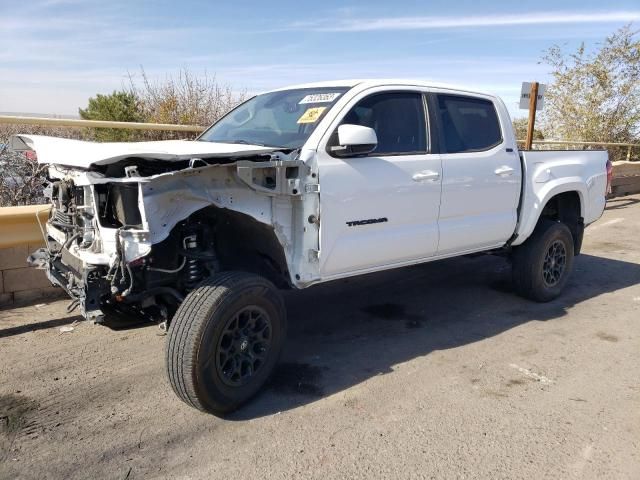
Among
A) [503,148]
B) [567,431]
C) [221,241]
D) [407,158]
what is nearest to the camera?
[567,431]

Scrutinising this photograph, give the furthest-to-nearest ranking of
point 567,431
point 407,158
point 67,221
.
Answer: point 407,158 → point 67,221 → point 567,431

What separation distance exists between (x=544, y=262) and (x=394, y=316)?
1713mm

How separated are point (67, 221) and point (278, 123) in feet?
5.63

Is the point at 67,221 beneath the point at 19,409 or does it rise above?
above

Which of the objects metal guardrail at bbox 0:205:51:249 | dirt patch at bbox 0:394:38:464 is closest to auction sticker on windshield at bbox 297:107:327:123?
metal guardrail at bbox 0:205:51:249

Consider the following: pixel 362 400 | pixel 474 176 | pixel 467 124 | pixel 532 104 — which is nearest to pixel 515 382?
pixel 362 400

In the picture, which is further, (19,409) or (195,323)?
(19,409)

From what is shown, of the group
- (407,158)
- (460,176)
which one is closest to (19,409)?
(407,158)

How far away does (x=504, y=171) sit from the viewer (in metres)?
5.05

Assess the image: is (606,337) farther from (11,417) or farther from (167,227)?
(11,417)

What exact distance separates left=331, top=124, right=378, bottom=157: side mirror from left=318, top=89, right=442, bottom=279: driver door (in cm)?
6

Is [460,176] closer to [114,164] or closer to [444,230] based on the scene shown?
[444,230]

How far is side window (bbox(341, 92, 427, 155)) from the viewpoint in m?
4.19

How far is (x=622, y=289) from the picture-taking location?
6277mm
